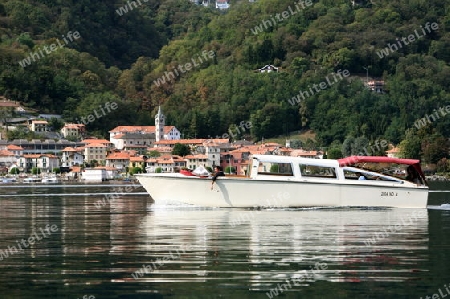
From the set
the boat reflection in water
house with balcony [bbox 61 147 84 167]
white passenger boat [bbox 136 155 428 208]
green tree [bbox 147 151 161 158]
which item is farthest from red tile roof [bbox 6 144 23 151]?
the boat reflection in water

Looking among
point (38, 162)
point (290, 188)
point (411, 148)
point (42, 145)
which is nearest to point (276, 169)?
point (290, 188)

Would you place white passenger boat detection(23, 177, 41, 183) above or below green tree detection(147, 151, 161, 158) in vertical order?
below

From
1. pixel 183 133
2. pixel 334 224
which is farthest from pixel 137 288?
pixel 183 133

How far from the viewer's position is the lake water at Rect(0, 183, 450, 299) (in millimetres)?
22641

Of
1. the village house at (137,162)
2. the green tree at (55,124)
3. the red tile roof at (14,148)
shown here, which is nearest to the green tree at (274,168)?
the village house at (137,162)

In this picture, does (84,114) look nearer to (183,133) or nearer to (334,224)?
(183,133)

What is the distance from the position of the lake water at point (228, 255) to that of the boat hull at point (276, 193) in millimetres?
1440

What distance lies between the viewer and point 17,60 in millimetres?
196500

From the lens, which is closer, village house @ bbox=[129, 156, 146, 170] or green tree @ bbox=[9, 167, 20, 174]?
green tree @ bbox=[9, 167, 20, 174]

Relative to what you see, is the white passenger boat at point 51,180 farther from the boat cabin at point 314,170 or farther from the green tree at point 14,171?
the boat cabin at point 314,170

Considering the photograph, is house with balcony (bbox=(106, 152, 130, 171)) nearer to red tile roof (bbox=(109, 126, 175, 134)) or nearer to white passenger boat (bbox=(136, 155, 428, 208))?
red tile roof (bbox=(109, 126, 175, 134))

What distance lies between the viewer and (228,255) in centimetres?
2728

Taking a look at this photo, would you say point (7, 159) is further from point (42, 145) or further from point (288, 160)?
point (288, 160)

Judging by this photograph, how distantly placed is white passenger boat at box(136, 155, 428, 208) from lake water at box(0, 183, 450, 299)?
1.48m
